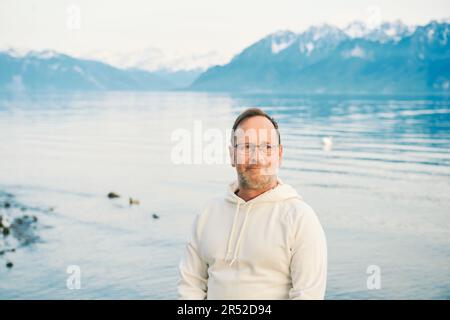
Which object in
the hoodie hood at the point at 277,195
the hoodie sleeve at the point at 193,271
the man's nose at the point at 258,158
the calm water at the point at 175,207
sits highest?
the man's nose at the point at 258,158

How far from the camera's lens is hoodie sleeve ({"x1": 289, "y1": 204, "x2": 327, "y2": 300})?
3.97 meters

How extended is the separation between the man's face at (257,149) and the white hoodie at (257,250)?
12cm

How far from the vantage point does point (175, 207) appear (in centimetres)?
3142

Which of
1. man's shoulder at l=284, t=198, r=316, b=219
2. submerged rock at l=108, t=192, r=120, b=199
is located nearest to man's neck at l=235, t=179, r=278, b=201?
man's shoulder at l=284, t=198, r=316, b=219

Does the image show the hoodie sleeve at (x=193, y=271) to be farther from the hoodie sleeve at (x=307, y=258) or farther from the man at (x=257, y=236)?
the hoodie sleeve at (x=307, y=258)

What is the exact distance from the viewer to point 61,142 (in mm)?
65062

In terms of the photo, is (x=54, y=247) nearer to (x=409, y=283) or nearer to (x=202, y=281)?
(x=409, y=283)

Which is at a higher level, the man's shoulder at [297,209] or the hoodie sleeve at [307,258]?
the man's shoulder at [297,209]

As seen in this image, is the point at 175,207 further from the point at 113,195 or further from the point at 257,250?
the point at 257,250

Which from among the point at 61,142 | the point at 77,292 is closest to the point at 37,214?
the point at 77,292

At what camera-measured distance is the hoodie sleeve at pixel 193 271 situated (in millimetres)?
4355

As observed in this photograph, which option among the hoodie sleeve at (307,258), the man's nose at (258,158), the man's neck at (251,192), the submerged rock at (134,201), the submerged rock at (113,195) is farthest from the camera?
the submerged rock at (113,195)

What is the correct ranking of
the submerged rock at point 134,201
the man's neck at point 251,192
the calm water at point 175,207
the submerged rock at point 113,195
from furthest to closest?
the submerged rock at point 113,195 < the submerged rock at point 134,201 < the calm water at point 175,207 < the man's neck at point 251,192

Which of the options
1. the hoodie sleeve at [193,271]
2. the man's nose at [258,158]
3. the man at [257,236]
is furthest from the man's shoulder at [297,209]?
the hoodie sleeve at [193,271]
